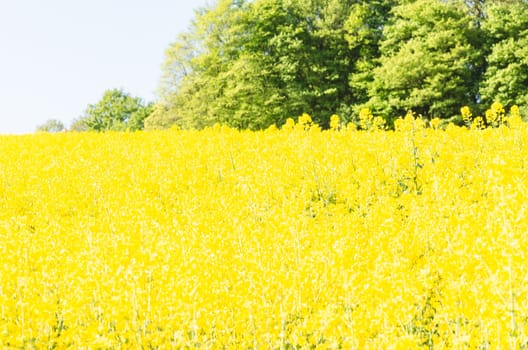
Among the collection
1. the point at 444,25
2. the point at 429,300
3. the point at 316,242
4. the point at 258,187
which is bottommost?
the point at 429,300

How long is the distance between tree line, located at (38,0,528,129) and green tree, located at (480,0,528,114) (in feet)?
0.24

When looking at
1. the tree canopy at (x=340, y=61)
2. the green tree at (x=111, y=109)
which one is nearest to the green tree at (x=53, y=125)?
the green tree at (x=111, y=109)

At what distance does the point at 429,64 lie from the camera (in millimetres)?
35219

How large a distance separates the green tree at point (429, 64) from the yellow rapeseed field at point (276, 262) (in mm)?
22687

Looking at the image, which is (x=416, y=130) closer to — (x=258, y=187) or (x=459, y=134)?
(x=459, y=134)

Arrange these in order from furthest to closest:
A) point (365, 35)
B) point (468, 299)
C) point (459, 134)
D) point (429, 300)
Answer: point (365, 35) < point (459, 134) < point (429, 300) < point (468, 299)

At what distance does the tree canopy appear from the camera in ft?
117

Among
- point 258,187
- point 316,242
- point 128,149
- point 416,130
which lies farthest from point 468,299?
point 128,149

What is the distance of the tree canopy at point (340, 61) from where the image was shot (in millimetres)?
35750

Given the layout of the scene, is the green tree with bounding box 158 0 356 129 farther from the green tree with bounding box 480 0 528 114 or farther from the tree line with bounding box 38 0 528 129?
the green tree with bounding box 480 0 528 114

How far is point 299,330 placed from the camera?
A: 19.9 feet

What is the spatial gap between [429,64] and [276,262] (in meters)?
30.9

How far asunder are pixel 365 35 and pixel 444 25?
6.42 m

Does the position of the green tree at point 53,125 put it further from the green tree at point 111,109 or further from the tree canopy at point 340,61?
the tree canopy at point 340,61
